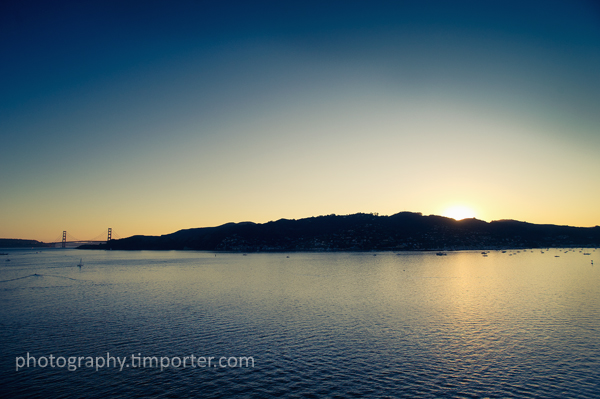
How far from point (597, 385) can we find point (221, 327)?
31145 mm

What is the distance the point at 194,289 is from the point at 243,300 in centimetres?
1794

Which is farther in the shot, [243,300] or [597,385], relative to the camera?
[243,300]

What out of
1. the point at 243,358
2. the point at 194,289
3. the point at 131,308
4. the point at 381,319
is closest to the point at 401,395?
the point at 243,358

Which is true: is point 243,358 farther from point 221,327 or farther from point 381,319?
point 381,319

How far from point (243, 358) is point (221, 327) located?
10.2m

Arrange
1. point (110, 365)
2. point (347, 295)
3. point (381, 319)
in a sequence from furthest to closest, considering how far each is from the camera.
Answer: point (347, 295), point (381, 319), point (110, 365)

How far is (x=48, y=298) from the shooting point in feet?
173

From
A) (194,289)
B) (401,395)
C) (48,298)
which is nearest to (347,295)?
(194,289)

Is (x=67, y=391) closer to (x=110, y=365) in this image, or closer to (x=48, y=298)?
(x=110, y=365)

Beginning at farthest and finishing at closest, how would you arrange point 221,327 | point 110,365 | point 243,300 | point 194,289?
point 194,289, point 243,300, point 221,327, point 110,365

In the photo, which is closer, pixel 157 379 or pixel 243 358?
pixel 157 379

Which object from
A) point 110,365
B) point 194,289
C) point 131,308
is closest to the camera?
point 110,365

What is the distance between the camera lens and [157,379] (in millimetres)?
21406

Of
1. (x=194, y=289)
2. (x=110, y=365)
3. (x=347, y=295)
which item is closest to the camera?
(x=110, y=365)
